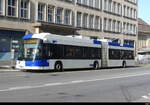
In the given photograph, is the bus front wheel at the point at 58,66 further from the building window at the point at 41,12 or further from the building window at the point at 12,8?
the building window at the point at 41,12

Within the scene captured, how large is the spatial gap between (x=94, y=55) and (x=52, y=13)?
13.7 m

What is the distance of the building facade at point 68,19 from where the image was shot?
36219mm

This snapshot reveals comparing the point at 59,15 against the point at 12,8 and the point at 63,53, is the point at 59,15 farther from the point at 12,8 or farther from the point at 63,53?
the point at 63,53

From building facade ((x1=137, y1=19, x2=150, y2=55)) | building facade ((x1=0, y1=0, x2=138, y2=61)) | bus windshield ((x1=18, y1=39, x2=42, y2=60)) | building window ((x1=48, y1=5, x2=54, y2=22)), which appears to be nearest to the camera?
bus windshield ((x1=18, y1=39, x2=42, y2=60))

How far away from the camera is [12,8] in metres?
36.9

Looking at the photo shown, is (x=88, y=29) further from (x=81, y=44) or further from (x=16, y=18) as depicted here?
(x=81, y=44)

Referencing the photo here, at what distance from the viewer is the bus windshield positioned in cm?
2444

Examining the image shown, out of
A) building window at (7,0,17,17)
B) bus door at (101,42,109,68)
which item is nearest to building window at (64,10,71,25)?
building window at (7,0,17,17)

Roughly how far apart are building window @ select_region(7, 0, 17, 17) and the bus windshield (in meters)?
12.2

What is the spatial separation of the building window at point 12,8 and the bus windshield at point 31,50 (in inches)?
482

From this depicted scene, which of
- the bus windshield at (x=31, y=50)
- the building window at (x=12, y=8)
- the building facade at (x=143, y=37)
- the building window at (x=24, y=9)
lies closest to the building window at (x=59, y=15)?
Answer: the building window at (x=24, y=9)

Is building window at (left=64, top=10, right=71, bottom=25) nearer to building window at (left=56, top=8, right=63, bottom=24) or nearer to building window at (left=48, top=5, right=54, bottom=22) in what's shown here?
building window at (left=56, top=8, right=63, bottom=24)

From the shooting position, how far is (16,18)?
122 ft

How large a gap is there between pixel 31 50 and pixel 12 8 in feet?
44.9
